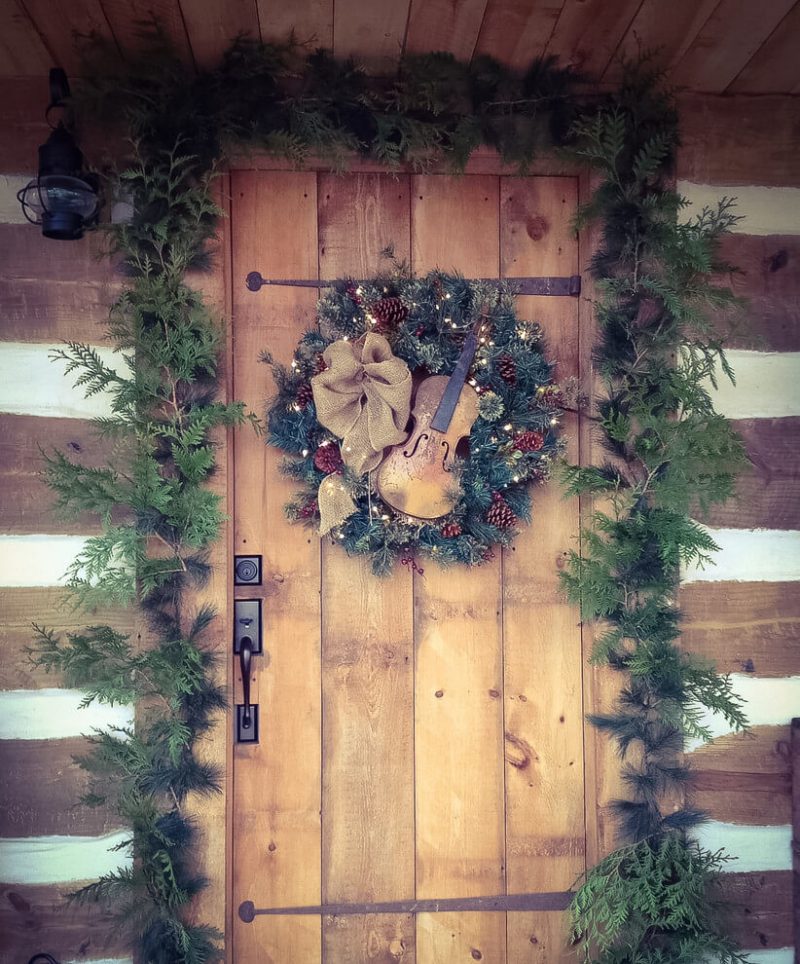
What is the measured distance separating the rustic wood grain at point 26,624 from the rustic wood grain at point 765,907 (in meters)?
1.84

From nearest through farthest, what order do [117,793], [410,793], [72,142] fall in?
1. [72,142]
2. [117,793]
3. [410,793]

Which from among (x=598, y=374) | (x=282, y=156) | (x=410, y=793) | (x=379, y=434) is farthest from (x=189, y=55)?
(x=410, y=793)

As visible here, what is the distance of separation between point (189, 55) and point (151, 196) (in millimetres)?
352

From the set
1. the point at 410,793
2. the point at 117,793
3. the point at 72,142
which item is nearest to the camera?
the point at 72,142

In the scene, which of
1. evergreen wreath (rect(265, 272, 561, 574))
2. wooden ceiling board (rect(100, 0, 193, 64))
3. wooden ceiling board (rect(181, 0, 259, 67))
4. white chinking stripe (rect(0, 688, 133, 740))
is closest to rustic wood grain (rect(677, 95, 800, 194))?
evergreen wreath (rect(265, 272, 561, 574))

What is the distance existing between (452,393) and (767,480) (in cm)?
90

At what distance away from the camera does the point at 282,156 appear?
79.8 inches

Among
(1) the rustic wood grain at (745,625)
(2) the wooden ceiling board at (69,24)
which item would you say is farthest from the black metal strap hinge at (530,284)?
(1) the rustic wood grain at (745,625)

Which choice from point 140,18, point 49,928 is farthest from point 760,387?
point 49,928

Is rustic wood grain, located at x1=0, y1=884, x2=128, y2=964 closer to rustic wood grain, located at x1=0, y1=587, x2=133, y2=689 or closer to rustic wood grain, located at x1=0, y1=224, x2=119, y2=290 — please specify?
rustic wood grain, located at x1=0, y1=587, x2=133, y2=689

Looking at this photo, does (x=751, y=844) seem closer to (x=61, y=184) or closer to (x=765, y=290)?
(x=765, y=290)

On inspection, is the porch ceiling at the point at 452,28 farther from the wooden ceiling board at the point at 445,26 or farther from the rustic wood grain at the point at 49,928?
the rustic wood grain at the point at 49,928

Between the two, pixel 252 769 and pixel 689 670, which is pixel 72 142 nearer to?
pixel 252 769

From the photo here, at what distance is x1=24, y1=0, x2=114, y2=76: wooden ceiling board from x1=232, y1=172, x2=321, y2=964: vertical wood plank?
44cm
